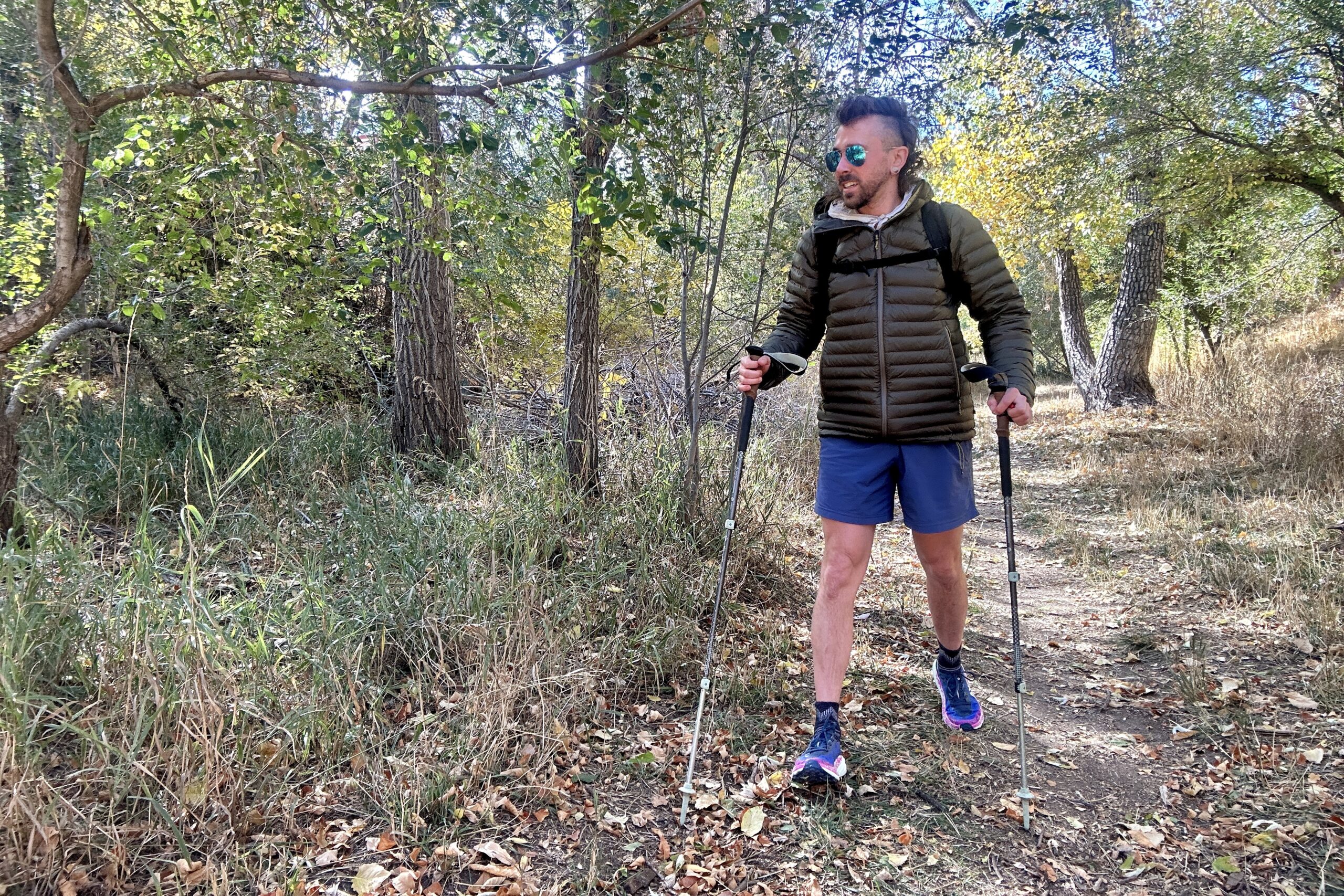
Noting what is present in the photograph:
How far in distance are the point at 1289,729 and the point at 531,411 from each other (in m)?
5.36

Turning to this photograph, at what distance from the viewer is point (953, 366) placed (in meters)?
2.66

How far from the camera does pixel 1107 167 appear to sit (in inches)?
279

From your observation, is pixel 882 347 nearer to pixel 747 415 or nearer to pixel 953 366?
pixel 953 366

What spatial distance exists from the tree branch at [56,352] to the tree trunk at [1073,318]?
11761mm

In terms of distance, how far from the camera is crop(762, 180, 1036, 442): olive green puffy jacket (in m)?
2.64

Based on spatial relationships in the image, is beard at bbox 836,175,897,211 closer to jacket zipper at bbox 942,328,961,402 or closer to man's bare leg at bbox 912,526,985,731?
jacket zipper at bbox 942,328,961,402

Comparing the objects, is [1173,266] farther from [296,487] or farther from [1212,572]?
[296,487]

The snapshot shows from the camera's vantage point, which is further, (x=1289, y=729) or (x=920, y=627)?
(x=920, y=627)

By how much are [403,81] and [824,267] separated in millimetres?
1767

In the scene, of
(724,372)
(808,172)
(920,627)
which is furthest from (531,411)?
(920,627)

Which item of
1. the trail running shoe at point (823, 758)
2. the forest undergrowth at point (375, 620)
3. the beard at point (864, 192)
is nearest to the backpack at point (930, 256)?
the beard at point (864, 192)

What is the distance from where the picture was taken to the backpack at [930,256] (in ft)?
8.70

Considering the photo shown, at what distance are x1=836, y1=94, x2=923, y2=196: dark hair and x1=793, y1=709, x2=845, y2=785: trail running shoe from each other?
2.02 meters

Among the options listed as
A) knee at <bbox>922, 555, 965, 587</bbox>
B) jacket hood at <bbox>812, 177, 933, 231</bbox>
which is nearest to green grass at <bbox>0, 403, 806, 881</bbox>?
knee at <bbox>922, 555, 965, 587</bbox>
